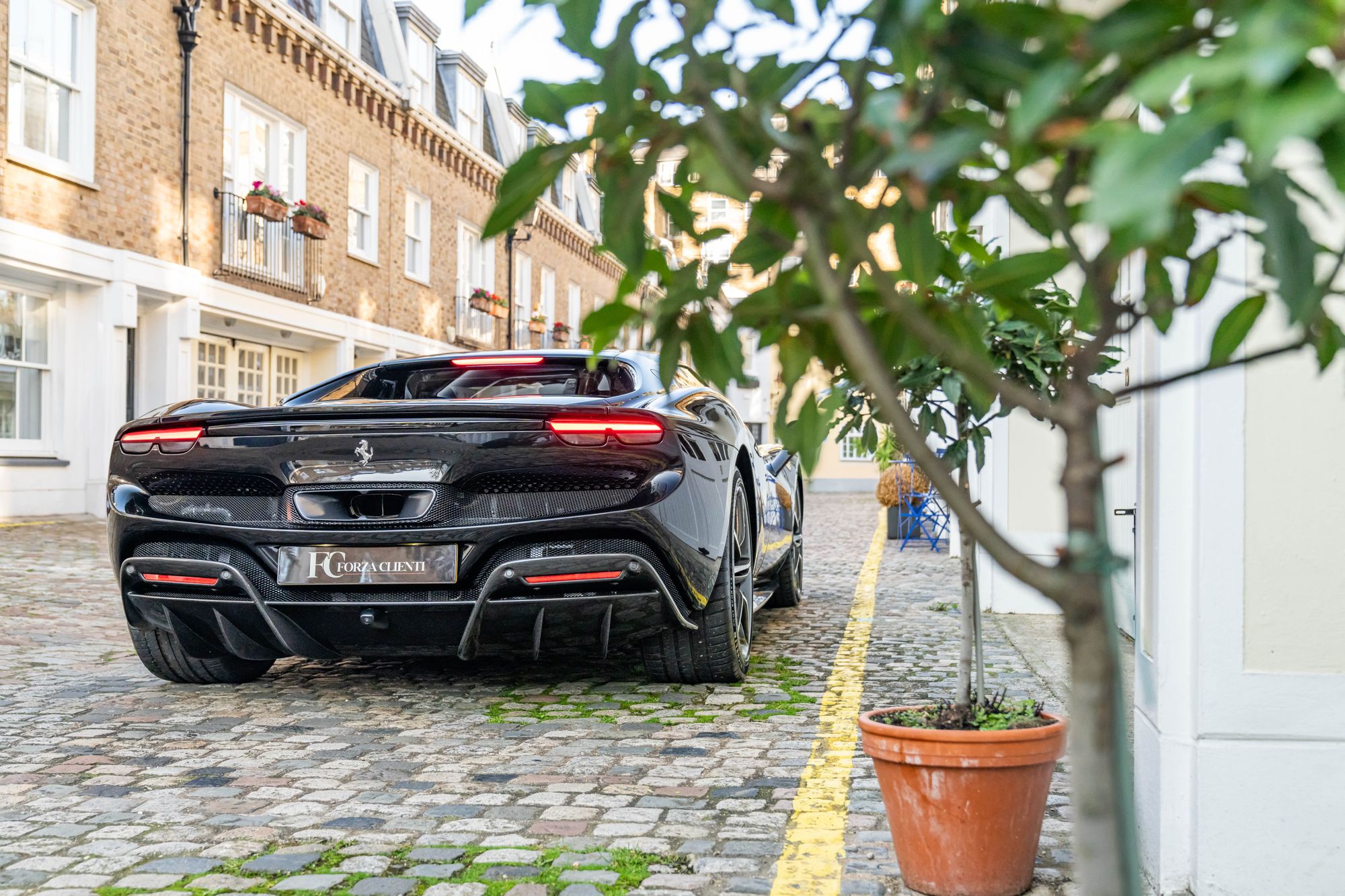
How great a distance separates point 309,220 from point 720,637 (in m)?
14.0

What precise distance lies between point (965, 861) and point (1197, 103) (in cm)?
224

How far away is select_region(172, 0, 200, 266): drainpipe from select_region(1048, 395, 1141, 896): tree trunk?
15.8 meters

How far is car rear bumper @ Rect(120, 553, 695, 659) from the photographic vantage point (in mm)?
4406

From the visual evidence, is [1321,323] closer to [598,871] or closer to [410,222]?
[598,871]

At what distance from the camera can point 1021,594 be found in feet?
26.3

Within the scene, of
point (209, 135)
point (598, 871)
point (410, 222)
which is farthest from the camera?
point (410, 222)

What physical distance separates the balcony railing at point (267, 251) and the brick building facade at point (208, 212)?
3 centimetres

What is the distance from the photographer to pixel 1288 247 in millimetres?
993

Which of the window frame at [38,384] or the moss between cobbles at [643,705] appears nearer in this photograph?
the moss between cobbles at [643,705]

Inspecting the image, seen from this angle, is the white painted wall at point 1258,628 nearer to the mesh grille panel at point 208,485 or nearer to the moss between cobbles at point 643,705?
the moss between cobbles at point 643,705

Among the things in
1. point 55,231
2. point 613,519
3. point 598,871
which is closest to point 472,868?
point 598,871

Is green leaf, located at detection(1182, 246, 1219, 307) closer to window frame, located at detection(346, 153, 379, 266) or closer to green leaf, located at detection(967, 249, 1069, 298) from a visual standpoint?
green leaf, located at detection(967, 249, 1069, 298)

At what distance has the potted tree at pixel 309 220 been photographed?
691 inches

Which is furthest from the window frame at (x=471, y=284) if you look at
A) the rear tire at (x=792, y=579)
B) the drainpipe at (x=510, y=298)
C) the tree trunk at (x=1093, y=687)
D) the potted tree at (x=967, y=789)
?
the tree trunk at (x=1093, y=687)
